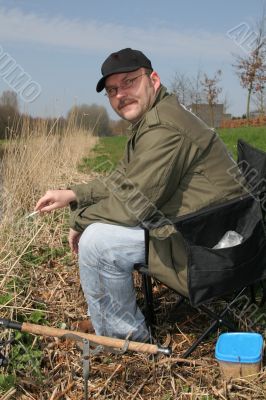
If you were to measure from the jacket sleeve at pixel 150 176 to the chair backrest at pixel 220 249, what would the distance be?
234 millimetres

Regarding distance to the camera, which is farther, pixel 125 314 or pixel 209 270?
pixel 125 314

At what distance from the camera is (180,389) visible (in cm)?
246

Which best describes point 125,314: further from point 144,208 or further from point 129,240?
point 144,208

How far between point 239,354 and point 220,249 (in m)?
0.63

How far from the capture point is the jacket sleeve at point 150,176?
2.32m

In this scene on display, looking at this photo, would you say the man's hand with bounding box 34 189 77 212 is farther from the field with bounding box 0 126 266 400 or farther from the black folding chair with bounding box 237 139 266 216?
the black folding chair with bounding box 237 139 266 216

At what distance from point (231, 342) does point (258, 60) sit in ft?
98.8

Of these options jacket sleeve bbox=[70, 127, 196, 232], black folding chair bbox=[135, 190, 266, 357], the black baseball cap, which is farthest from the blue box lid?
the black baseball cap

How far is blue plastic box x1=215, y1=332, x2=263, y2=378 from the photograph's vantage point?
2414 mm

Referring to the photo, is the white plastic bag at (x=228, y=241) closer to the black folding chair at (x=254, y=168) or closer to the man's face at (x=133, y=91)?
the black folding chair at (x=254, y=168)

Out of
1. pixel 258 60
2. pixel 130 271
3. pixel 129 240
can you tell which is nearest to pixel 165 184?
pixel 129 240

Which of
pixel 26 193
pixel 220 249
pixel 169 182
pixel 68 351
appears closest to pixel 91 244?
pixel 169 182

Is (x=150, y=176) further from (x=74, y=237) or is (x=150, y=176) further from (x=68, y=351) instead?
(x=68, y=351)

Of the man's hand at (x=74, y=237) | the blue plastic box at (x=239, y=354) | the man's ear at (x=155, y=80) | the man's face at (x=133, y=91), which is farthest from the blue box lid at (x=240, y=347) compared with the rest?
the man's ear at (x=155, y=80)
